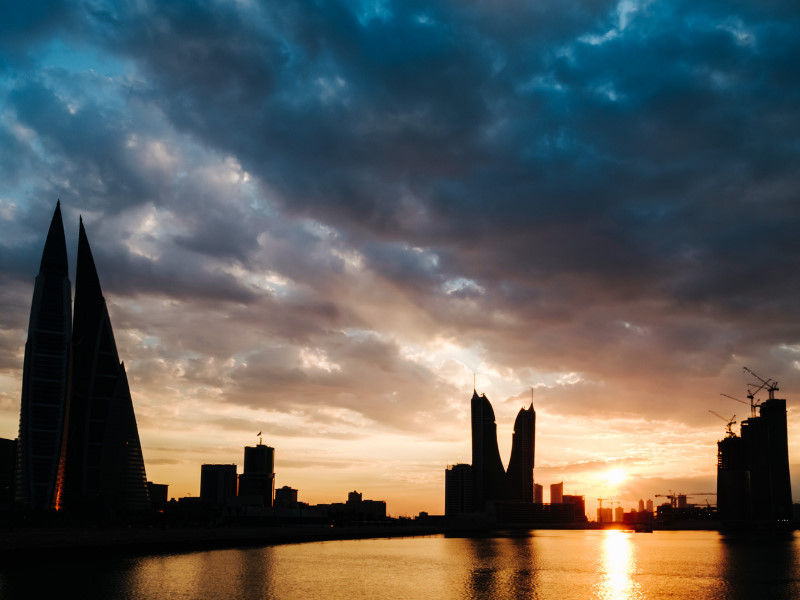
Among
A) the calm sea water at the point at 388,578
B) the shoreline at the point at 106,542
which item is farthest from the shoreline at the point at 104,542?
the calm sea water at the point at 388,578

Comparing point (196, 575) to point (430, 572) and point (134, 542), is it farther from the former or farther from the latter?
point (134, 542)

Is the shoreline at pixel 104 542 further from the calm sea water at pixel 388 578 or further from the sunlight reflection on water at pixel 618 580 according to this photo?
the sunlight reflection on water at pixel 618 580

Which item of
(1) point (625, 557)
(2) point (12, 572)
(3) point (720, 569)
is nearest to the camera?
(2) point (12, 572)

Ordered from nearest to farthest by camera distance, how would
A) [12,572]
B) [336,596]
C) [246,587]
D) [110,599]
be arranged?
[110,599] < [336,596] < [246,587] < [12,572]

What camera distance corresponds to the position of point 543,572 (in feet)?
388

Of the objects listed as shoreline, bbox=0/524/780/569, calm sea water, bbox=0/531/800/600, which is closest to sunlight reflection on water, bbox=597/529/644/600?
calm sea water, bbox=0/531/800/600

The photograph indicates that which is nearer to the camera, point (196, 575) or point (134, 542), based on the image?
point (196, 575)

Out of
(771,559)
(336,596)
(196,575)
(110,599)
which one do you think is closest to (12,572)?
(196,575)

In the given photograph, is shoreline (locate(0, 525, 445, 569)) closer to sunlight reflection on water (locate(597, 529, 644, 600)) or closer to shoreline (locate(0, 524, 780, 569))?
shoreline (locate(0, 524, 780, 569))

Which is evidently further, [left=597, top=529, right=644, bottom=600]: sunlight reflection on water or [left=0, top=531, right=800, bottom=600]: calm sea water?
[left=597, top=529, right=644, bottom=600]: sunlight reflection on water

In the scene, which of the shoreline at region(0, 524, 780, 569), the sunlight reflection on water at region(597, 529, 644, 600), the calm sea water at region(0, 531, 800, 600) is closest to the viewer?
the calm sea water at region(0, 531, 800, 600)

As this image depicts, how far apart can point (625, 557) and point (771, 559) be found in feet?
91.7

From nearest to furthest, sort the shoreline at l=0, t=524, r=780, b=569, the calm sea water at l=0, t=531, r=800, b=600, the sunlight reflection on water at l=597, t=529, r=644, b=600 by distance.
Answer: the calm sea water at l=0, t=531, r=800, b=600 < the sunlight reflection on water at l=597, t=529, r=644, b=600 < the shoreline at l=0, t=524, r=780, b=569

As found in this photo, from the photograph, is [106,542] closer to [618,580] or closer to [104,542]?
[104,542]
